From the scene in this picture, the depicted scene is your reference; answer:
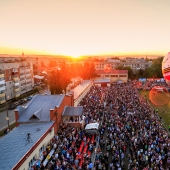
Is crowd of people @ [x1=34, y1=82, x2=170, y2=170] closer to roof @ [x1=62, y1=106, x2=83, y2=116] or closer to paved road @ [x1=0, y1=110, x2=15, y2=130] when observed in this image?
roof @ [x1=62, y1=106, x2=83, y2=116]

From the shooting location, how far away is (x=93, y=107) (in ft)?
96.2

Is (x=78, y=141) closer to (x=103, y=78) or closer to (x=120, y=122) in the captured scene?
(x=120, y=122)

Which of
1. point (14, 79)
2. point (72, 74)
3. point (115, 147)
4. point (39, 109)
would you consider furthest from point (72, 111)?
point (72, 74)

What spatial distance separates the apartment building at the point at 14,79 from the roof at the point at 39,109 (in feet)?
73.4

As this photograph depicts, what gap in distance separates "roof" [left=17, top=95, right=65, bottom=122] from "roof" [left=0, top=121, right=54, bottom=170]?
0.90 meters

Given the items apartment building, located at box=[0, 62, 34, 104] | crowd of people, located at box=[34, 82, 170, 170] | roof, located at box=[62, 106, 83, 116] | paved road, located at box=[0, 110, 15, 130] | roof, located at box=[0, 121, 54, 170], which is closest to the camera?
roof, located at box=[0, 121, 54, 170]

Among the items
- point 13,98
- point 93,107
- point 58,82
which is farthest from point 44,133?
point 13,98

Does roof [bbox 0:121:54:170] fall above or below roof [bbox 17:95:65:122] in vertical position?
below

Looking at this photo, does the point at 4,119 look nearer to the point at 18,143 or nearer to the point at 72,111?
the point at 72,111

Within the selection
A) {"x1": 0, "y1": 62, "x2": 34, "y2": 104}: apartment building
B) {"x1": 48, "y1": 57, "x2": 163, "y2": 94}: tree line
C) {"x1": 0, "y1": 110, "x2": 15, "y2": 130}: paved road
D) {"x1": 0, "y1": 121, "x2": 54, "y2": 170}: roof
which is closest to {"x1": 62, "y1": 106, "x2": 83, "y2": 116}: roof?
{"x1": 0, "y1": 121, "x2": 54, "y2": 170}: roof

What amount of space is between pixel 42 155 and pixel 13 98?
34.1 m

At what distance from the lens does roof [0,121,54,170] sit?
1232cm

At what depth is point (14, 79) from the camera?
46.8 m

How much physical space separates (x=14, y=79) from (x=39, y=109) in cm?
2917
